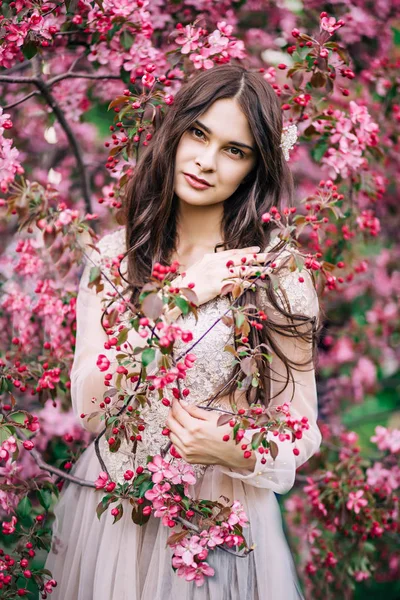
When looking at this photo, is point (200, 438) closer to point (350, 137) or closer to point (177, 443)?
point (177, 443)

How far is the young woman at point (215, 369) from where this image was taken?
1.75 m

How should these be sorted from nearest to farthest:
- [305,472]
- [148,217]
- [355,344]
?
1. [148,217]
2. [305,472]
3. [355,344]

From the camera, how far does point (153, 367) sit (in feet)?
5.62

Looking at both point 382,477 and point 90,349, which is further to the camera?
point 382,477

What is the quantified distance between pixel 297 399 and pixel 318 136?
1.03 metres

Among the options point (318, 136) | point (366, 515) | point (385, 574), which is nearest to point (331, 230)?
point (318, 136)

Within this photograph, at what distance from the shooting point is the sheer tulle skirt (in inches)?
68.4

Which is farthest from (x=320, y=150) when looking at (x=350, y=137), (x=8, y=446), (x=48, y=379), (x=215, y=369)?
(x=8, y=446)

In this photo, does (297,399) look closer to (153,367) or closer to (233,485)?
(233,485)

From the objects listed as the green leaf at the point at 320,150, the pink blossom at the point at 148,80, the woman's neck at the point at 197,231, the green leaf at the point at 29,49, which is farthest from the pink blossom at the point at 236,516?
the green leaf at the point at 29,49

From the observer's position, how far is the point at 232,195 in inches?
80.9

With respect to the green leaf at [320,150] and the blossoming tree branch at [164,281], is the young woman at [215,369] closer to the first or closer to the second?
the blossoming tree branch at [164,281]

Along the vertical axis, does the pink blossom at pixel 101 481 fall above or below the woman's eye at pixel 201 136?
below

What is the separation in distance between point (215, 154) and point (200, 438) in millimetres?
739
